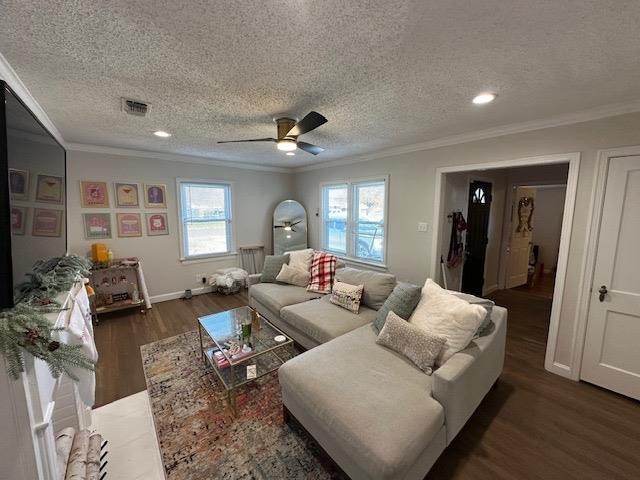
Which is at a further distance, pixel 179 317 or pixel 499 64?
pixel 179 317

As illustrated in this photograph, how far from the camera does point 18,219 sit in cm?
110

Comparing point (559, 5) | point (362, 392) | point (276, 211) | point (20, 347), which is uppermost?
point (559, 5)

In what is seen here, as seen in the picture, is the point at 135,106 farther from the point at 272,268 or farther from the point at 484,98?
the point at 484,98

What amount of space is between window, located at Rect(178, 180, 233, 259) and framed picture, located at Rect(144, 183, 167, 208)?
25 centimetres

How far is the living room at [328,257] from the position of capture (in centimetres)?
114

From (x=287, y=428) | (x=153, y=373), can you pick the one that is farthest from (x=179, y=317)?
(x=287, y=428)

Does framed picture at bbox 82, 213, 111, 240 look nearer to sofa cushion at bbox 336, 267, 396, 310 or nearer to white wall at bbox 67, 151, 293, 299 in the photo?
white wall at bbox 67, 151, 293, 299

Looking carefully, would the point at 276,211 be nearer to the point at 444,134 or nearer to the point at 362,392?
the point at 444,134

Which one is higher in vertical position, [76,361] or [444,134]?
[444,134]

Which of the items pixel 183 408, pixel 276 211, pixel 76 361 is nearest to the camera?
pixel 76 361

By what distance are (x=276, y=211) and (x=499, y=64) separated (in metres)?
4.28

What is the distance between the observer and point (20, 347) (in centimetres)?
91

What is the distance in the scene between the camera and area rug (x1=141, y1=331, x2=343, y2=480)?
1.54 metres

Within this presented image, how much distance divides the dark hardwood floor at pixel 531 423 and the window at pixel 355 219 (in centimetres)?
217
